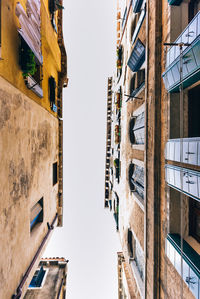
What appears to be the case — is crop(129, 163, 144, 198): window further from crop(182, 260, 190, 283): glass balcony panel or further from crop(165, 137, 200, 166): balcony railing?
crop(182, 260, 190, 283): glass balcony panel

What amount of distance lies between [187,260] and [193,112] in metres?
6.91

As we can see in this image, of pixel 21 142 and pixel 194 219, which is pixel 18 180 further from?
pixel 194 219

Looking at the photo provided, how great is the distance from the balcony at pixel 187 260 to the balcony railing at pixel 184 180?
269 centimetres

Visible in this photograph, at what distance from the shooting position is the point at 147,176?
10.9 meters

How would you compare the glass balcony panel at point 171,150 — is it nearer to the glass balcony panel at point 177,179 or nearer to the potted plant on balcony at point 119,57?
the glass balcony panel at point 177,179

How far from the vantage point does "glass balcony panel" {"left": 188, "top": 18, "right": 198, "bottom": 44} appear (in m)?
6.71

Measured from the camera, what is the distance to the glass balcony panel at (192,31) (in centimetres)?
671

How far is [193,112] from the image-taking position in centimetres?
827

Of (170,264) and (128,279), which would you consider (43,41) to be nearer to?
(170,264)

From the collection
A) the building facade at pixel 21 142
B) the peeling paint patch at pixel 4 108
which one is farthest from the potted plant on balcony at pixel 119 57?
the peeling paint patch at pixel 4 108

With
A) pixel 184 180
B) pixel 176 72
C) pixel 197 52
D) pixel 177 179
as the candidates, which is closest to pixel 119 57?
pixel 176 72

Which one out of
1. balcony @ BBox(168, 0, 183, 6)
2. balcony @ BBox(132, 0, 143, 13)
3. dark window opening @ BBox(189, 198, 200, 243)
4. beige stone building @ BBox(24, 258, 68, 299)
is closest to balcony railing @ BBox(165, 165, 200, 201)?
dark window opening @ BBox(189, 198, 200, 243)

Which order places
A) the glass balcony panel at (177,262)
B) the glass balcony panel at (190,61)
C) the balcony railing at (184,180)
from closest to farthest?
1. the balcony railing at (184,180)
2. the glass balcony panel at (190,61)
3. the glass balcony panel at (177,262)

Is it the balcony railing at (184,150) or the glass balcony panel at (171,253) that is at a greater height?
the balcony railing at (184,150)
